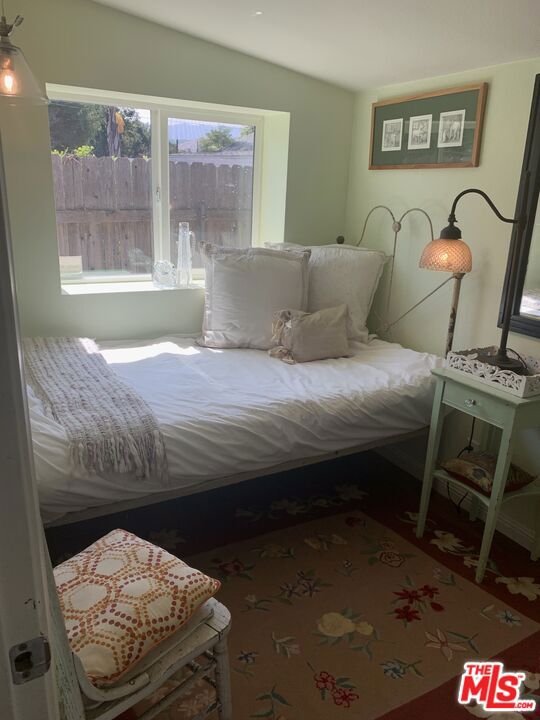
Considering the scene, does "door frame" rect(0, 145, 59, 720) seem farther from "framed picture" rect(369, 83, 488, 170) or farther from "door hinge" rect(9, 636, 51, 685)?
"framed picture" rect(369, 83, 488, 170)

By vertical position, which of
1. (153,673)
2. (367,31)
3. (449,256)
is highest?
(367,31)

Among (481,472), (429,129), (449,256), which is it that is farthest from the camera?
(429,129)

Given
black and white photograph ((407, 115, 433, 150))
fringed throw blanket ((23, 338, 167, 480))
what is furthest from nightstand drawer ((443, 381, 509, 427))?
A: black and white photograph ((407, 115, 433, 150))

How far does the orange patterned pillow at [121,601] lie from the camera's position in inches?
45.1

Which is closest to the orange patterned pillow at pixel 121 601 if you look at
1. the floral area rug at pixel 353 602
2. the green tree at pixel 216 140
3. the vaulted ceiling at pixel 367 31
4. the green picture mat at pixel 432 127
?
the floral area rug at pixel 353 602

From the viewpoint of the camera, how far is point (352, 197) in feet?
10.5

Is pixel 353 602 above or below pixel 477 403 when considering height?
Answer: below

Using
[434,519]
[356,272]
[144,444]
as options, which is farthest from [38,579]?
[356,272]

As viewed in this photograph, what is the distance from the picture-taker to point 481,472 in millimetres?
2137

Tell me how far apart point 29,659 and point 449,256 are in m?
2.06

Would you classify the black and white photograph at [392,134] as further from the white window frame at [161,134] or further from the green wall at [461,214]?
the white window frame at [161,134]

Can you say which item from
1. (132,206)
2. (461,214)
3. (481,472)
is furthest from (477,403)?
(132,206)

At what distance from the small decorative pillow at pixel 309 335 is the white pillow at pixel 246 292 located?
0.26 ft

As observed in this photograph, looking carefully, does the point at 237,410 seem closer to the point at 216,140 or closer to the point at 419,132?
the point at 419,132
